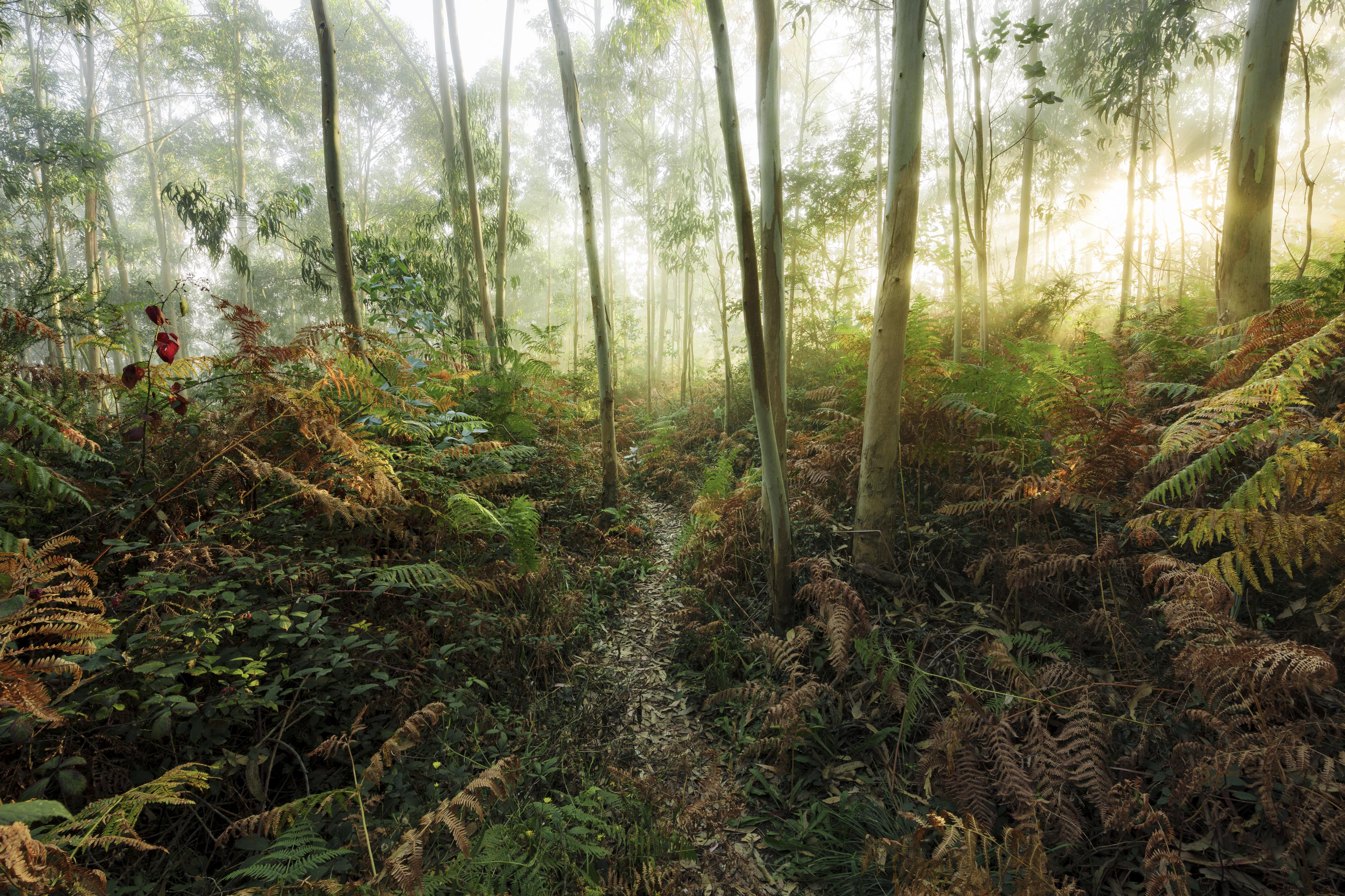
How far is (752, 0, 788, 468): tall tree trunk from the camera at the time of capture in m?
2.99

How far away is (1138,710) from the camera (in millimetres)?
1994

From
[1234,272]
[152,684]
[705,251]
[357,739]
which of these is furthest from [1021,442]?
[705,251]

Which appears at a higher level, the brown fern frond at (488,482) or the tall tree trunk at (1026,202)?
the tall tree trunk at (1026,202)

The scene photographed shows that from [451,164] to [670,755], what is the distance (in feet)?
33.2

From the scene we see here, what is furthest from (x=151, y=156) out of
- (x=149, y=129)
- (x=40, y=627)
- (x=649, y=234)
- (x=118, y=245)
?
(x=40, y=627)

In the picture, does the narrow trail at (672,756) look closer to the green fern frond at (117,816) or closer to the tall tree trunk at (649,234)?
the green fern frond at (117,816)

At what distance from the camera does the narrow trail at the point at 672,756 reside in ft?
6.20

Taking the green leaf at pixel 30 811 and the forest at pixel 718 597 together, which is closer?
the green leaf at pixel 30 811

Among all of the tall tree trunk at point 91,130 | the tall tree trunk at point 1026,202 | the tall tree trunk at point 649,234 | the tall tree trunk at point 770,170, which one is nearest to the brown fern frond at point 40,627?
the tall tree trunk at point 770,170

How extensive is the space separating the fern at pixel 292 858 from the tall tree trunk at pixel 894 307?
290 cm

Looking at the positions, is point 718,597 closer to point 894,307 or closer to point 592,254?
point 894,307

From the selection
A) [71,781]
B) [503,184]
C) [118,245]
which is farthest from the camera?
[118,245]

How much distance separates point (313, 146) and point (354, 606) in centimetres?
2857

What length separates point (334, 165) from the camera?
4.59 m
